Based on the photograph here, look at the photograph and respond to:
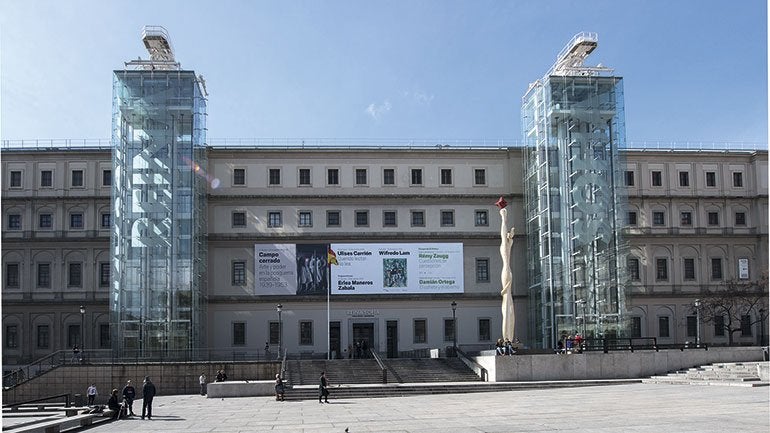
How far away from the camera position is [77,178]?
55188 mm

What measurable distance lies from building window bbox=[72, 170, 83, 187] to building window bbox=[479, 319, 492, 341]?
1092 inches

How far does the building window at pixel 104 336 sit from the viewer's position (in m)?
53.6

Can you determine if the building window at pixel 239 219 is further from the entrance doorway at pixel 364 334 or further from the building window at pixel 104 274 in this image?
the entrance doorway at pixel 364 334

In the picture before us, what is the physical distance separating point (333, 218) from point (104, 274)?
15.3 metres

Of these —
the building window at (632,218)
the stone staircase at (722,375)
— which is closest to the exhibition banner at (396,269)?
the building window at (632,218)

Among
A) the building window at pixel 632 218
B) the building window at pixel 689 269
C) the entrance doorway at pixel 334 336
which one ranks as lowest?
the entrance doorway at pixel 334 336

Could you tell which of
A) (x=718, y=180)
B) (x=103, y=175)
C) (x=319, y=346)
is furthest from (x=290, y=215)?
(x=718, y=180)

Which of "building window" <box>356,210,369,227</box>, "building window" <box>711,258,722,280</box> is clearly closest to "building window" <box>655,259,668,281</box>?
"building window" <box>711,258,722,280</box>

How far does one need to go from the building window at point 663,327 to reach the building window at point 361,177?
21.7 meters

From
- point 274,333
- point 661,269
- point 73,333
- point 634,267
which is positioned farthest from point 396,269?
point 73,333

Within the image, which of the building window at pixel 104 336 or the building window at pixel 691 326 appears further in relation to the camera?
the building window at pixel 691 326

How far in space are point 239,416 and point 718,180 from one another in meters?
43.0

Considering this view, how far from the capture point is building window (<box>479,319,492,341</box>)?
180 feet

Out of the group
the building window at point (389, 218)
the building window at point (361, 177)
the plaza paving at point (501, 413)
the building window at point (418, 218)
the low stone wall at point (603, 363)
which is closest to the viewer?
the plaza paving at point (501, 413)
